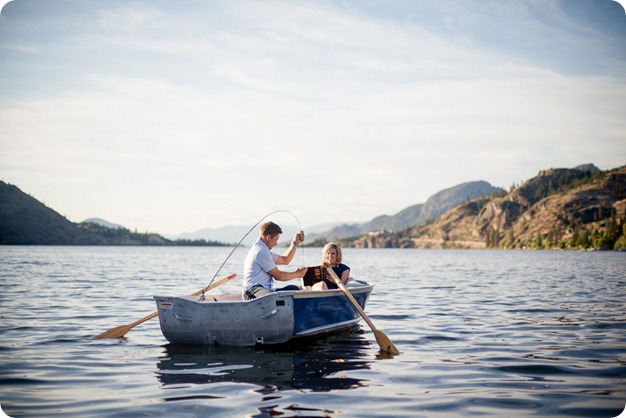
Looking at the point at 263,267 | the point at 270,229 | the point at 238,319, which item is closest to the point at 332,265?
the point at 263,267

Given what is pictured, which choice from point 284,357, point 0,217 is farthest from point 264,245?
point 0,217

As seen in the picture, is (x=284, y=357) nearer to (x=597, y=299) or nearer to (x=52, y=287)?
(x=597, y=299)

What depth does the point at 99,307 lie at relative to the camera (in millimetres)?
21156

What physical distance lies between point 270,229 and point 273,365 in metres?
3.28

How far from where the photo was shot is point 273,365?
1121 cm

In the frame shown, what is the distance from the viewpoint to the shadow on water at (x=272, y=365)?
9758 mm

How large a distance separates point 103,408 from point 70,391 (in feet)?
4.25

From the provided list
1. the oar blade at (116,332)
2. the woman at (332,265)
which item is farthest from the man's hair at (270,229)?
the oar blade at (116,332)

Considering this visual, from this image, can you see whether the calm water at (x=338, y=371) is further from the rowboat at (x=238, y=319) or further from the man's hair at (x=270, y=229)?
the man's hair at (x=270, y=229)

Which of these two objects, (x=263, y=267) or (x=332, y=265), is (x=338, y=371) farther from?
(x=332, y=265)

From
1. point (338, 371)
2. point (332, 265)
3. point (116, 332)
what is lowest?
point (338, 371)

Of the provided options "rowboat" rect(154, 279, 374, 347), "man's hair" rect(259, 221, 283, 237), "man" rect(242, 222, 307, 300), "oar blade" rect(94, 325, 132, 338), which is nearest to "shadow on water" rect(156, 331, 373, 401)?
"rowboat" rect(154, 279, 374, 347)

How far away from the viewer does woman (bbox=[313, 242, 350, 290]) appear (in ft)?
48.7

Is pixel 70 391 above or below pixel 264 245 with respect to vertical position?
below
